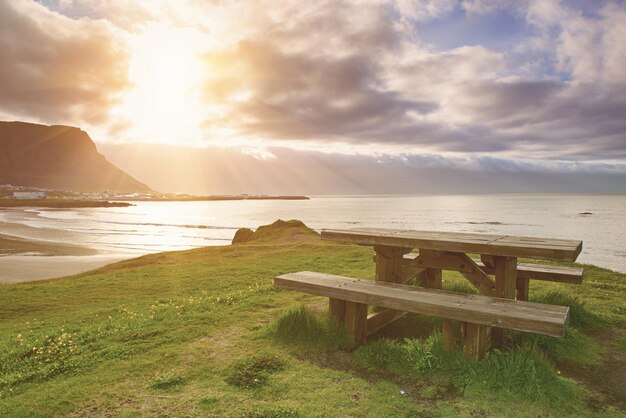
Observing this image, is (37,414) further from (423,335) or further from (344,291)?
(423,335)

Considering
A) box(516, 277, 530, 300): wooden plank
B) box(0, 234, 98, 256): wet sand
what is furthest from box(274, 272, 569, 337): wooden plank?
box(0, 234, 98, 256): wet sand

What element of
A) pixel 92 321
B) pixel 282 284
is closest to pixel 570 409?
pixel 282 284

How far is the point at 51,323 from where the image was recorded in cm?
768

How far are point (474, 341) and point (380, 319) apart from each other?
5.50 ft

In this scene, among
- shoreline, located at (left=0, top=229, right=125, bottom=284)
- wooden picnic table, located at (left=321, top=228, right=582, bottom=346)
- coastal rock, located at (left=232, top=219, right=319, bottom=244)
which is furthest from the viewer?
coastal rock, located at (left=232, top=219, right=319, bottom=244)

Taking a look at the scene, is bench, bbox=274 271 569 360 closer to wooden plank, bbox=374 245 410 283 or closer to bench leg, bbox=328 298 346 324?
bench leg, bbox=328 298 346 324

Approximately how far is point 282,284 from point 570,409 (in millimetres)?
3914

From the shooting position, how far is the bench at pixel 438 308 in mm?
4457

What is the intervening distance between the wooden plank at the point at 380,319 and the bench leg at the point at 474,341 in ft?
4.78

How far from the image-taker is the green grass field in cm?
420

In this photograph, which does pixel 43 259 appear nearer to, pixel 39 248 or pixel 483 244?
pixel 39 248

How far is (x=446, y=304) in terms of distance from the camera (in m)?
4.89

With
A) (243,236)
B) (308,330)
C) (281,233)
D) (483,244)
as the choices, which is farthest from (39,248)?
(483,244)

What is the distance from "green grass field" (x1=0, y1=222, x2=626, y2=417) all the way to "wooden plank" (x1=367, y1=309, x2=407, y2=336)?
16 centimetres
